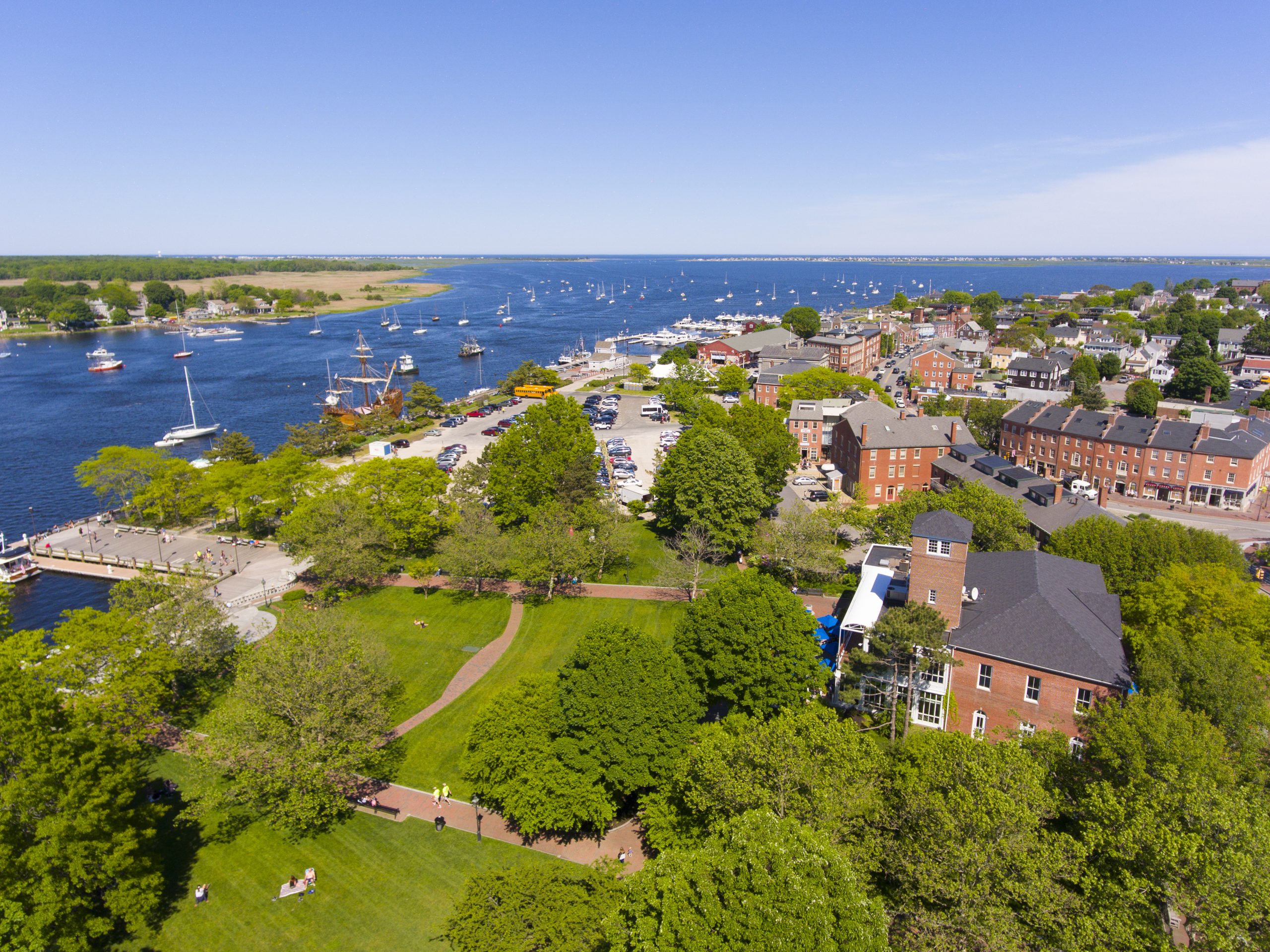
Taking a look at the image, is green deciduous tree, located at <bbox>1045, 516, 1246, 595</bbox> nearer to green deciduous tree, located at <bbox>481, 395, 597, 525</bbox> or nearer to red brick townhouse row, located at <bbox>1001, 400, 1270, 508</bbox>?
red brick townhouse row, located at <bbox>1001, 400, 1270, 508</bbox>

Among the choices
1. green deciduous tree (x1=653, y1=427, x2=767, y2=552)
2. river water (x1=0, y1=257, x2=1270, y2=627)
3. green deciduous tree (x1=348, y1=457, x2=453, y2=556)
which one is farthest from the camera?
river water (x1=0, y1=257, x2=1270, y2=627)

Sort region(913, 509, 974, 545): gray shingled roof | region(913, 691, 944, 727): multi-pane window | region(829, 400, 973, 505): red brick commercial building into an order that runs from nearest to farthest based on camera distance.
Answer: region(913, 509, 974, 545): gray shingled roof < region(913, 691, 944, 727): multi-pane window < region(829, 400, 973, 505): red brick commercial building

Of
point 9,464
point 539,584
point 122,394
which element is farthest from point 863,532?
point 122,394

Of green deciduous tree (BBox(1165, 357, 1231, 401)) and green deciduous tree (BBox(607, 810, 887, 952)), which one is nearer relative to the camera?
green deciduous tree (BBox(607, 810, 887, 952))

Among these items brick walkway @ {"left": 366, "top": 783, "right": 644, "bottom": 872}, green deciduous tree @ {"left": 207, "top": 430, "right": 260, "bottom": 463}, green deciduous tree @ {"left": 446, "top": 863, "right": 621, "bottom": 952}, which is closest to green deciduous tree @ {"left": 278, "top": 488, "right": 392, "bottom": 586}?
brick walkway @ {"left": 366, "top": 783, "right": 644, "bottom": 872}

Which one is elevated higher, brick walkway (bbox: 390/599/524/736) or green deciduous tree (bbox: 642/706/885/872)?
green deciduous tree (bbox: 642/706/885/872)

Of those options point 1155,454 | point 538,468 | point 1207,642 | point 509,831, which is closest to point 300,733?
point 509,831
